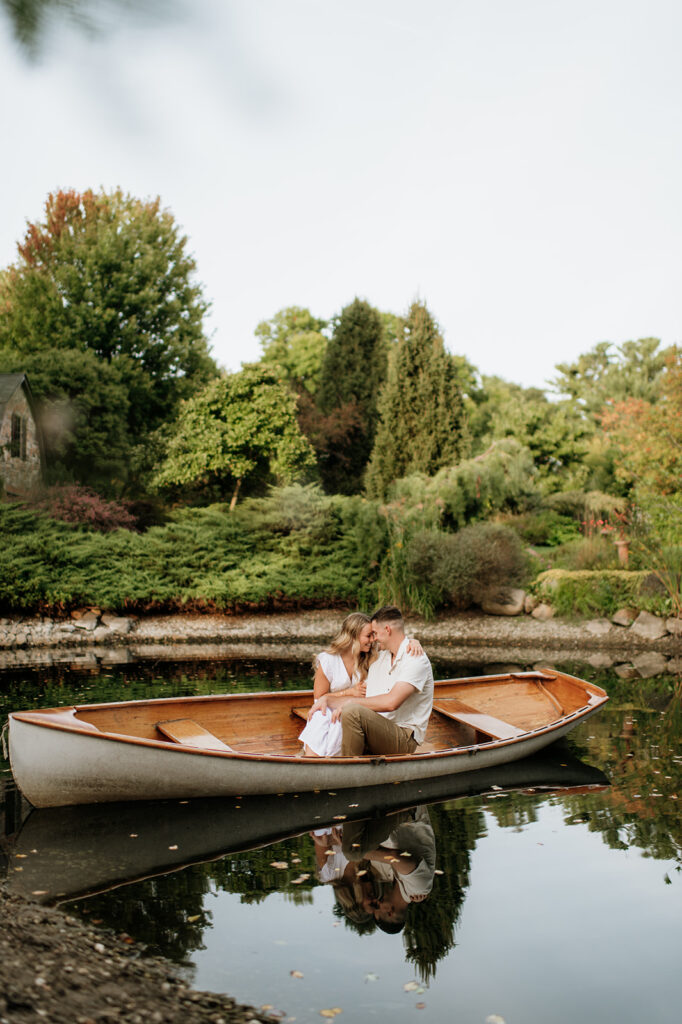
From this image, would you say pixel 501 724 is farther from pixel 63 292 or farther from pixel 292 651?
pixel 63 292

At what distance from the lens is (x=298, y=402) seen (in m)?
28.2

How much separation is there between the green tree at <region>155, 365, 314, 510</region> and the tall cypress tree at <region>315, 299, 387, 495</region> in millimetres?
5339

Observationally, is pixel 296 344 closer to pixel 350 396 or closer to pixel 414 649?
pixel 350 396

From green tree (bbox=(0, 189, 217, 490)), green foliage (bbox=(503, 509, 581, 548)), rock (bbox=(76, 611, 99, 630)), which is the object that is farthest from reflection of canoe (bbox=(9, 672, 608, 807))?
green tree (bbox=(0, 189, 217, 490))

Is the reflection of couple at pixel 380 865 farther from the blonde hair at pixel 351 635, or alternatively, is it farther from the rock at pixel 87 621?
the rock at pixel 87 621

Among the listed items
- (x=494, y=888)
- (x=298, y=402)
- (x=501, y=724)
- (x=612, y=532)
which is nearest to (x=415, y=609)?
(x=612, y=532)

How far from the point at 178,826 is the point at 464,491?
40.8 feet

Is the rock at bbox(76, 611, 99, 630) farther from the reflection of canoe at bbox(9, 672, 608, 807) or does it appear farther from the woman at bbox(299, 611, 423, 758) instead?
the woman at bbox(299, 611, 423, 758)

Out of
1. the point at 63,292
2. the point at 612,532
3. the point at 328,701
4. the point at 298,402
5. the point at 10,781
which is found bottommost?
the point at 10,781

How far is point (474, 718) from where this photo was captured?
751cm

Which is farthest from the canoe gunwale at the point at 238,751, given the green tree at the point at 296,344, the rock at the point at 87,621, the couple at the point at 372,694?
the green tree at the point at 296,344

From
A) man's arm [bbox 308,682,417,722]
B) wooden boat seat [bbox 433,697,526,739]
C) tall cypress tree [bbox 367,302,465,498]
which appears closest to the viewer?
man's arm [bbox 308,682,417,722]

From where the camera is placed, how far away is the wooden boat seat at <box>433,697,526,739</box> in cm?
716

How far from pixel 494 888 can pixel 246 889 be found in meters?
1.39
